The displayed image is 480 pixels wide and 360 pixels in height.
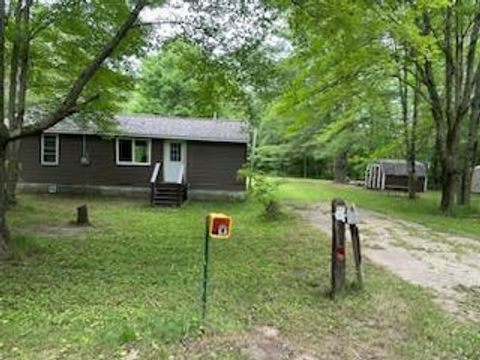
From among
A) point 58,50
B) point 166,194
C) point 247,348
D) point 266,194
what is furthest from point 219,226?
point 166,194

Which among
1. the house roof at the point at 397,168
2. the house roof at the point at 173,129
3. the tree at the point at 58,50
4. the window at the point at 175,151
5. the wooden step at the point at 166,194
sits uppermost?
the tree at the point at 58,50

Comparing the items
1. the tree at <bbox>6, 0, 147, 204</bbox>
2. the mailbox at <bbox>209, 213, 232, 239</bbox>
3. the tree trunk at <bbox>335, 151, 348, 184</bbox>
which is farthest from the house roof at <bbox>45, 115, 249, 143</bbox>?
the tree trunk at <bbox>335, 151, 348, 184</bbox>

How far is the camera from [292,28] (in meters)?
9.44

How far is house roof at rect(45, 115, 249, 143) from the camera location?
20.5 m

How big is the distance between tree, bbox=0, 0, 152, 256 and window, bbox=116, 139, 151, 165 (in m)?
4.90

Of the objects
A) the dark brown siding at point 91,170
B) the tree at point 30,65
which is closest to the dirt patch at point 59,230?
the tree at point 30,65

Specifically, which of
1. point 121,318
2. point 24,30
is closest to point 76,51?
point 24,30

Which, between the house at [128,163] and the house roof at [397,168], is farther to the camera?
the house roof at [397,168]

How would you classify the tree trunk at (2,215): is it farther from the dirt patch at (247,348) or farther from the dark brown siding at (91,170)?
the dark brown siding at (91,170)

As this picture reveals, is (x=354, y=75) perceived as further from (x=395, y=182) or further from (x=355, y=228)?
(x=395, y=182)

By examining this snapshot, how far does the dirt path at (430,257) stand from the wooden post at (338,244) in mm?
1250

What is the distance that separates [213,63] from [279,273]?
13.5 feet

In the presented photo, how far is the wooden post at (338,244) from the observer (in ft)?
20.4

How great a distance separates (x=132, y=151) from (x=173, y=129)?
71.6 inches
